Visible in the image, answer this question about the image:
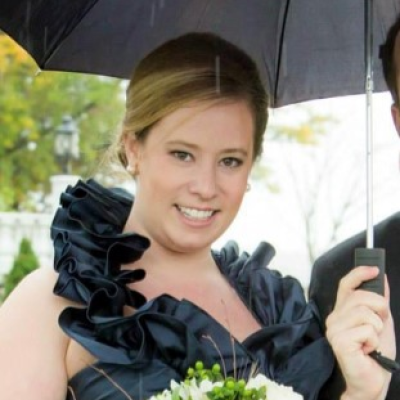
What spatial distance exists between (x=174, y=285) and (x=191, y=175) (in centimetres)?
36

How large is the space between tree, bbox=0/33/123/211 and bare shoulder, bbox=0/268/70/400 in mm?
17349

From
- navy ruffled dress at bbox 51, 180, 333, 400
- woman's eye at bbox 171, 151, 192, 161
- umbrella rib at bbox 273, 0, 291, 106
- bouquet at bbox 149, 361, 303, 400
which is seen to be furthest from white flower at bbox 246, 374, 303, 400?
umbrella rib at bbox 273, 0, 291, 106

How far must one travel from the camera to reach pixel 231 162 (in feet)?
11.0

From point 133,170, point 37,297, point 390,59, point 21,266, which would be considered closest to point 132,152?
point 133,170

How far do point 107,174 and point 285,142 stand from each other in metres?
17.7

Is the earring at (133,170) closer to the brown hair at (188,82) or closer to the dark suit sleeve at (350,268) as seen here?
the brown hair at (188,82)

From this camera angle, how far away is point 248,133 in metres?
3.41

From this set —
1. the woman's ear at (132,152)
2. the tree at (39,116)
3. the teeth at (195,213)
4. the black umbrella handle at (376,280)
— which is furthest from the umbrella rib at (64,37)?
the tree at (39,116)

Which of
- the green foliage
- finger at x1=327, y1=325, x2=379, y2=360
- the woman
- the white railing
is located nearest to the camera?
finger at x1=327, y1=325, x2=379, y2=360

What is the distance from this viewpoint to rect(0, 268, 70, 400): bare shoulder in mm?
3004

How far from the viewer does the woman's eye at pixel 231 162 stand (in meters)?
3.33

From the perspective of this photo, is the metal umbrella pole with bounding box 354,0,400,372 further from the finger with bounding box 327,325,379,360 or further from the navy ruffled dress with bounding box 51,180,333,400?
the navy ruffled dress with bounding box 51,180,333,400

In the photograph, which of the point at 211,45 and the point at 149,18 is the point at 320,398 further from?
the point at 149,18

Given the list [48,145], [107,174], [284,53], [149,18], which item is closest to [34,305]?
[107,174]
